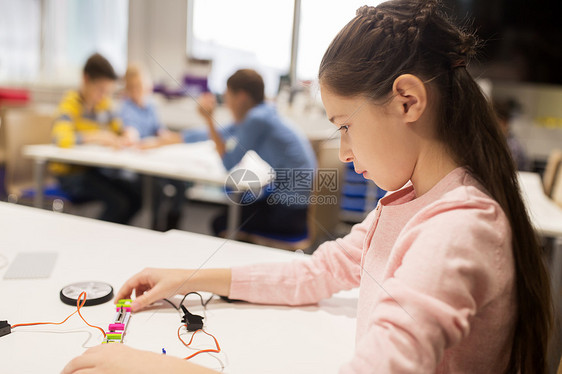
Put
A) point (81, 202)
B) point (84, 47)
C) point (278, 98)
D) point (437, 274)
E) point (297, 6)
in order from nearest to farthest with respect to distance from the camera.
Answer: point (437, 274) → point (297, 6) → point (81, 202) → point (278, 98) → point (84, 47)

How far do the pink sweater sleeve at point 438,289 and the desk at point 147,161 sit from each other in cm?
155

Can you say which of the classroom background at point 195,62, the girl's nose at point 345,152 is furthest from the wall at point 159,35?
the girl's nose at point 345,152

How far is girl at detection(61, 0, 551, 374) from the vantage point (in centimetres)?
47

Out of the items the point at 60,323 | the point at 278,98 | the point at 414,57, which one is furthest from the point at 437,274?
the point at 278,98

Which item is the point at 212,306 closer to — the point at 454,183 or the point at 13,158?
the point at 454,183

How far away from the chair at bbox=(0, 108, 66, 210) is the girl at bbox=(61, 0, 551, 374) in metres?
2.26

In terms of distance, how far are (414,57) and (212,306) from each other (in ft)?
1.70

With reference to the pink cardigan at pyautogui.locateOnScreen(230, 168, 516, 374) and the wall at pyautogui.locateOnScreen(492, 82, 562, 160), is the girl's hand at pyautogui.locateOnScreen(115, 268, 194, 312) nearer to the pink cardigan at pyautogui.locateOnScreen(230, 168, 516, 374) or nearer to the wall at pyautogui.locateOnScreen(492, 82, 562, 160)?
the pink cardigan at pyautogui.locateOnScreen(230, 168, 516, 374)

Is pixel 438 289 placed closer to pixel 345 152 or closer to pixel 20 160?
pixel 345 152

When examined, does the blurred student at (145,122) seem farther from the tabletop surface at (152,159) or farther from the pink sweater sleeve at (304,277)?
the pink sweater sleeve at (304,277)

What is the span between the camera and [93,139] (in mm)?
2637

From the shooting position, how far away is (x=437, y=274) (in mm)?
465

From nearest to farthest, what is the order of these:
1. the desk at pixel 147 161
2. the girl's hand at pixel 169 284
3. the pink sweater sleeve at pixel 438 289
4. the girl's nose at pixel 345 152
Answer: the pink sweater sleeve at pixel 438 289 → the girl's nose at pixel 345 152 → the girl's hand at pixel 169 284 → the desk at pixel 147 161

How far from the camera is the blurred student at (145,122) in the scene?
9.81 feet
